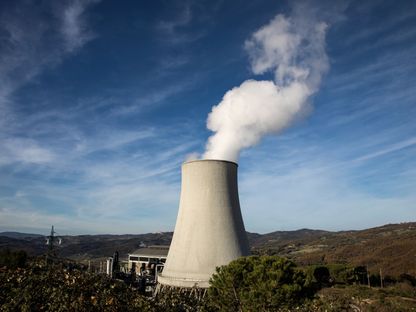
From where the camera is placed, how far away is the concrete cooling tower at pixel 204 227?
1059cm

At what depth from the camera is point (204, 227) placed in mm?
10789

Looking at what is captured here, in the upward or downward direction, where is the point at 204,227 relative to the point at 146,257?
upward

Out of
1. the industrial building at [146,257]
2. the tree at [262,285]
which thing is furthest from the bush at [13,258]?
the tree at [262,285]

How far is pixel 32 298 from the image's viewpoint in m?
3.40

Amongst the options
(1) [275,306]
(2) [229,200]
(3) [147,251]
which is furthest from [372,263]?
(1) [275,306]

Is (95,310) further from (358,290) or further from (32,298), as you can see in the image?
(358,290)

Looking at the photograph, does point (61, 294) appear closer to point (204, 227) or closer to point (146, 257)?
point (204, 227)

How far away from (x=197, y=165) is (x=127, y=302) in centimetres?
761

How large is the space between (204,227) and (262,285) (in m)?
3.46

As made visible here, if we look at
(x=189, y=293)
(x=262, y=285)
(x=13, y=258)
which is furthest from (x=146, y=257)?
(x=262, y=285)

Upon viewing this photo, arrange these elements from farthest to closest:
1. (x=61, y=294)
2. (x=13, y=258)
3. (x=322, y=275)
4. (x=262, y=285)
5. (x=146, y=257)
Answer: (x=146, y=257) → (x=322, y=275) → (x=13, y=258) → (x=262, y=285) → (x=61, y=294)

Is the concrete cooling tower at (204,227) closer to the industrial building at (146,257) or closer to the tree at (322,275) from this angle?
the tree at (322,275)

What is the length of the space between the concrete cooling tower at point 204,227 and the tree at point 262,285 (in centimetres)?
203

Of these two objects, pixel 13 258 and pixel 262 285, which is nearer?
pixel 262 285
